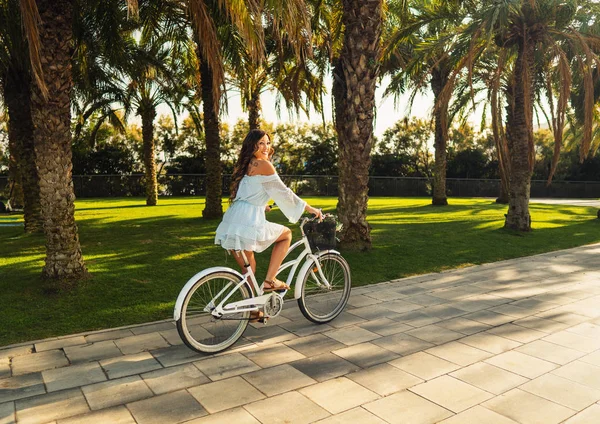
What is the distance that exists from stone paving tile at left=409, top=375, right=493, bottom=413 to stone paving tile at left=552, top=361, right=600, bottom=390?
84 centimetres

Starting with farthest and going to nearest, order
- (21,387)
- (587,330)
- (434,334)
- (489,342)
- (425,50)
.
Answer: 1. (425,50)
2. (587,330)
3. (434,334)
4. (489,342)
5. (21,387)

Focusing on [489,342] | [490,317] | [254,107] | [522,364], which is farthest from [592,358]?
[254,107]

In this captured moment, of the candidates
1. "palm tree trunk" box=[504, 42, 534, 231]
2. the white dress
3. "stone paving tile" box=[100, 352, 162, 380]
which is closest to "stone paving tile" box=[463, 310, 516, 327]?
the white dress

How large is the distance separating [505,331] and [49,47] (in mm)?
6523

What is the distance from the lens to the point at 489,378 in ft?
12.4

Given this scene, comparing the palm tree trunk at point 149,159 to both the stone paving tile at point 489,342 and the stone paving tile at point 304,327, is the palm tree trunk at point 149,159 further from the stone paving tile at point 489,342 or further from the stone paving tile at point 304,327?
the stone paving tile at point 489,342

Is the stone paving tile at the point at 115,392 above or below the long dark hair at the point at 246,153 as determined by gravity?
below

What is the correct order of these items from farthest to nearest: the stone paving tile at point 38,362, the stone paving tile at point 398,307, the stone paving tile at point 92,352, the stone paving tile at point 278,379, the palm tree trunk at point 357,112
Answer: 1. the palm tree trunk at point 357,112
2. the stone paving tile at point 398,307
3. the stone paving tile at point 92,352
4. the stone paving tile at point 38,362
5. the stone paving tile at point 278,379

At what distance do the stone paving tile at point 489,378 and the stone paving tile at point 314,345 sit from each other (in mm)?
1148

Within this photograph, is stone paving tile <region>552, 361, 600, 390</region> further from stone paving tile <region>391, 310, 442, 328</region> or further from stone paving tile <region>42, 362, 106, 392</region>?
stone paving tile <region>42, 362, 106, 392</region>

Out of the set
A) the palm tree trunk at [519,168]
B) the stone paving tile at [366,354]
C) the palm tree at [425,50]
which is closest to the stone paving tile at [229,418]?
the stone paving tile at [366,354]

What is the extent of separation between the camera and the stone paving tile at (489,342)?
4441 mm

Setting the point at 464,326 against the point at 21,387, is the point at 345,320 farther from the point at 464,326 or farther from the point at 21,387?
the point at 21,387

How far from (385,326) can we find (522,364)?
4.72 feet
